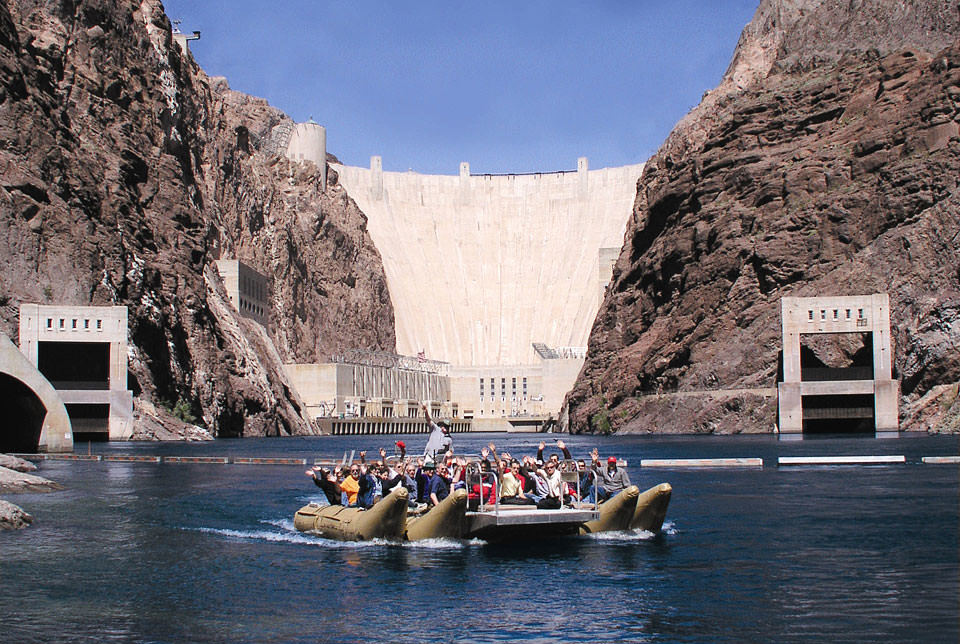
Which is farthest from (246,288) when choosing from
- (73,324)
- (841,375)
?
(841,375)

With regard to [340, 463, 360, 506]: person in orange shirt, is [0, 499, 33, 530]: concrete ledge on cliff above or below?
below

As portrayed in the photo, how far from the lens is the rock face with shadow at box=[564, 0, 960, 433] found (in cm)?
7662

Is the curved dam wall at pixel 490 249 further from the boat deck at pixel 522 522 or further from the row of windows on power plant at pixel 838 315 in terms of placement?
the boat deck at pixel 522 522

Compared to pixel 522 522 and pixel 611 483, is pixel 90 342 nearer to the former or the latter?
pixel 611 483

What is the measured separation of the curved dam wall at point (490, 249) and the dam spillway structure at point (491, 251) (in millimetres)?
161

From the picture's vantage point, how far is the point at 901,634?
16.6 meters

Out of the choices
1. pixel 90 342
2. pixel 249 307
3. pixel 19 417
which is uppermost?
pixel 249 307

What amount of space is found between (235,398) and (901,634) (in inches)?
3287

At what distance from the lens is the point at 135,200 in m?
90.6

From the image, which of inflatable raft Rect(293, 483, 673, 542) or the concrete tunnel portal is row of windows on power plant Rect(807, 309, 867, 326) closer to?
the concrete tunnel portal

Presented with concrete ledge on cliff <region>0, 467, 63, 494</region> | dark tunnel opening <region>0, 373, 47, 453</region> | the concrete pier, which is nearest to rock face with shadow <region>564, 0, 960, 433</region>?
the concrete pier

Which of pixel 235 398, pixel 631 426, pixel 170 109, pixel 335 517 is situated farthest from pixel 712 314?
pixel 335 517

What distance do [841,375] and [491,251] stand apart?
119254 millimetres

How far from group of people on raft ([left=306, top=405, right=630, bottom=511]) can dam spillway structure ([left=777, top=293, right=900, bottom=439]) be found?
47167mm
